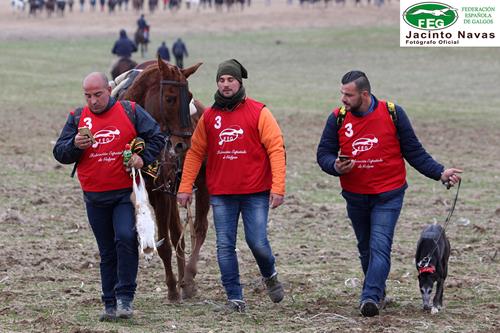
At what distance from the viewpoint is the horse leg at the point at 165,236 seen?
948 centimetres

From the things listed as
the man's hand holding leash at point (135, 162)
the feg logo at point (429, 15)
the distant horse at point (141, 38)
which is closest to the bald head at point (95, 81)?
the man's hand holding leash at point (135, 162)

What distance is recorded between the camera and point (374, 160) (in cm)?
859

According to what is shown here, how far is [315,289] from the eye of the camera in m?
9.82

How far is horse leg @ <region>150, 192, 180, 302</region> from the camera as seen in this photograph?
9.48m

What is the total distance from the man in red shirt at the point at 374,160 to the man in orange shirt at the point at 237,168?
1.59 feet

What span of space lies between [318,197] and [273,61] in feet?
106

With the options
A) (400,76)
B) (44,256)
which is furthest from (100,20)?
(44,256)

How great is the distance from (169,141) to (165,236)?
3.32ft

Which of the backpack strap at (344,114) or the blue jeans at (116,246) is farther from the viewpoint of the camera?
the backpack strap at (344,114)

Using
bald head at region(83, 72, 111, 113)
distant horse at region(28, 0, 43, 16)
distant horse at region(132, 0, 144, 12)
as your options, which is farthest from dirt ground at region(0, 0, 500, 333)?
distant horse at region(132, 0, 144, 12)

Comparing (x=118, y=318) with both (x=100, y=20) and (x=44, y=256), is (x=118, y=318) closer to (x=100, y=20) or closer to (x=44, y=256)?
(x=44, y=256)

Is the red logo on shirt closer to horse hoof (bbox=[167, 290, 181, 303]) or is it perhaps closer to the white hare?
the white hare

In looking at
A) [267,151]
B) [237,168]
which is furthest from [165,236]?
[267,151]

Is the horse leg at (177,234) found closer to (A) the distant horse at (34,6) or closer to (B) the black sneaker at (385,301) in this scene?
(B) the black sneaker at (385,301)
